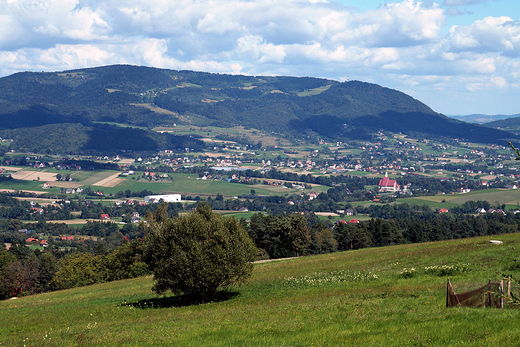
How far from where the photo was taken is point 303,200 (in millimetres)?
187875

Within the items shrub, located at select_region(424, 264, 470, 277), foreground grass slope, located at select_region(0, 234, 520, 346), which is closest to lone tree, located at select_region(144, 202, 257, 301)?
foreground grass slope, located at select_region(0, 234, 520, 346)

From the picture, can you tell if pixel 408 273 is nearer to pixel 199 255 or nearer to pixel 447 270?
pixel 447 270

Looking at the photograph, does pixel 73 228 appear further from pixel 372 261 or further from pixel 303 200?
pixel 372 261

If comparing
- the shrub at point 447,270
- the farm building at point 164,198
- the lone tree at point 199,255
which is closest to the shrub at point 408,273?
the shrub at point 447,270

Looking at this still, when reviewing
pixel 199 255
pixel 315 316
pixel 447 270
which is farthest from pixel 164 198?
pixel 315 316

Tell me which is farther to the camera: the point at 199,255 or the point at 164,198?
the point at 164,198

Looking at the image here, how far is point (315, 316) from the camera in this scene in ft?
57.7

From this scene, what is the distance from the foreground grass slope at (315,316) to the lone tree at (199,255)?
1.36 meters

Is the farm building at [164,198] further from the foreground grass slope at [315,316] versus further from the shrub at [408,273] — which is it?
the shrub at [408,273]

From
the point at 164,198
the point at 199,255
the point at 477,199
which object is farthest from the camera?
the point at 164,198

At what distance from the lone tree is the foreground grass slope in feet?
4.47

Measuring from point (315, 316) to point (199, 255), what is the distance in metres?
10.5

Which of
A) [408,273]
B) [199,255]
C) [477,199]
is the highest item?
[199,255]

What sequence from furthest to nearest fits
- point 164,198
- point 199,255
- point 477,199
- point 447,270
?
point 164,198, point 477,199, point 199,255, point 447,270
